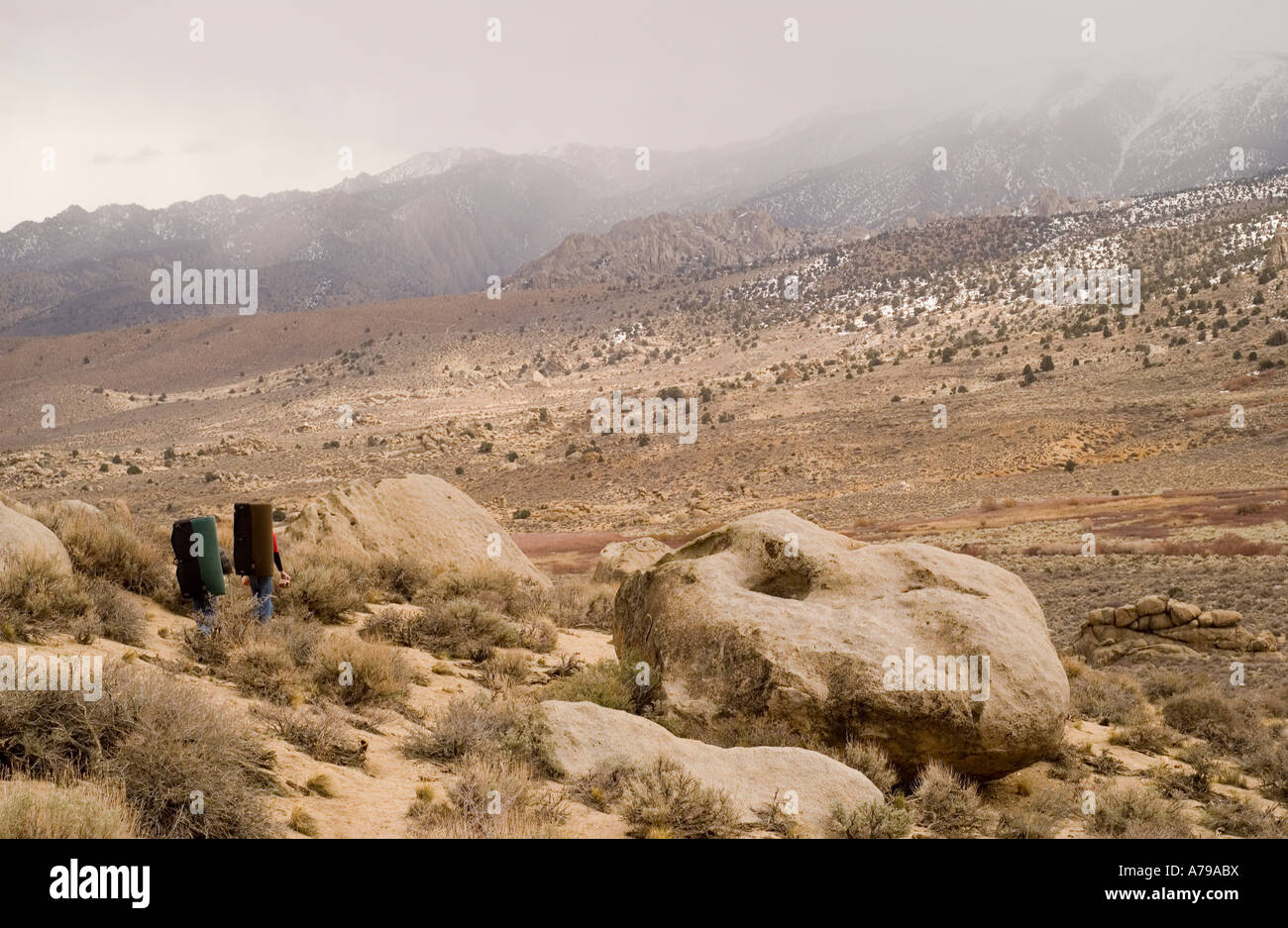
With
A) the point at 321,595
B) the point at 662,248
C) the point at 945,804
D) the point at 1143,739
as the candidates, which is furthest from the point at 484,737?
the point at 662,248

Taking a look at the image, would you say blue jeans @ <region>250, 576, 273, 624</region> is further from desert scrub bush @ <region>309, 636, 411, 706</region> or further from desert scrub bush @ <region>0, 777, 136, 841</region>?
desert scrub bush @ <region>0, 777, 136, 841</region>

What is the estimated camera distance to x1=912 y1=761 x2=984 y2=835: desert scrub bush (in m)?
6.60

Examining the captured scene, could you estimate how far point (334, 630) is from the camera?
33.4 feet

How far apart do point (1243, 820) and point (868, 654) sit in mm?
3557

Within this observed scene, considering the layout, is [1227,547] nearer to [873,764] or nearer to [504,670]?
[873,764]

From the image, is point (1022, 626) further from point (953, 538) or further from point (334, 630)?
point (953, 538)

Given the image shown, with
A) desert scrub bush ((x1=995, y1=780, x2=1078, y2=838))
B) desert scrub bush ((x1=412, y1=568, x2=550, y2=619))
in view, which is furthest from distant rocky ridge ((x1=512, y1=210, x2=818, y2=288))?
desert scrub bush ((x1=995, y1=780, x2=1078, y2=838))

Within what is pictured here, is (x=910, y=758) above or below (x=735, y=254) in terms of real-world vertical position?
below

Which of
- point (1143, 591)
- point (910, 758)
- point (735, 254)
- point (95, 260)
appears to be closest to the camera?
point (910, 758)

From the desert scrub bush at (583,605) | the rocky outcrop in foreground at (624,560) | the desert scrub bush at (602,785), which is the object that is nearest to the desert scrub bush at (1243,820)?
the desert scrub bush at (602,785)

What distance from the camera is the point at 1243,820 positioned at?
304 inches
